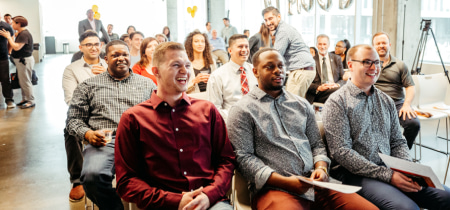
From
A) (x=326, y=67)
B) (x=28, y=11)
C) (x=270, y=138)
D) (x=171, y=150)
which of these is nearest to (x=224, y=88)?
(x=270, y=138)

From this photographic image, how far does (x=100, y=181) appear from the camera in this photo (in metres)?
2.51

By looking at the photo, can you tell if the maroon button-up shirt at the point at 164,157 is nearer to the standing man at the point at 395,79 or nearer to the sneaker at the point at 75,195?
the sneaker at the point at 75,195

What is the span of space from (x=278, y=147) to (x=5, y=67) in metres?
7.16

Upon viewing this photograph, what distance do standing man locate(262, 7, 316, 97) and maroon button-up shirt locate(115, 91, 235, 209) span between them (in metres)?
3.01

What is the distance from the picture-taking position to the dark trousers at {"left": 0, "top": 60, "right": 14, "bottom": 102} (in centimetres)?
754

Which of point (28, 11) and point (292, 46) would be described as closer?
point (292, 46)

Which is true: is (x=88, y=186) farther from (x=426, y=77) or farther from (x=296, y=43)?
(x=426, y=77)

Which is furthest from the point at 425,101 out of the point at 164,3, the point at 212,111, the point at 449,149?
the point at 164,3

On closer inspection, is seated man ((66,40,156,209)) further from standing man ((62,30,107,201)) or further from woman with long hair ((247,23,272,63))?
woman with long hair ((247,23,272,63))

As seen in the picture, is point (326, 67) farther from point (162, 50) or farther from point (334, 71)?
point (162, 50)

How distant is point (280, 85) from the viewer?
7.47ft

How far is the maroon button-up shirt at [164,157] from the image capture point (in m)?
1.90

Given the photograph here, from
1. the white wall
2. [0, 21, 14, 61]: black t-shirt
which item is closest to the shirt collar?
[0, 21, 14, 61]: black t-shirt

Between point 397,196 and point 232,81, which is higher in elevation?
point 232,81
